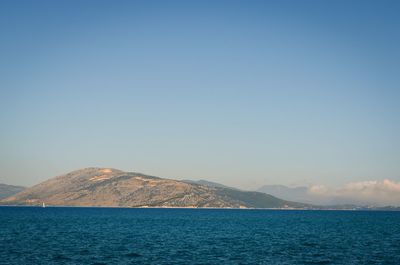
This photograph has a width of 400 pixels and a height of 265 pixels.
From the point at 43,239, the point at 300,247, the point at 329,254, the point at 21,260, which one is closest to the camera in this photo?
the point at 21,260

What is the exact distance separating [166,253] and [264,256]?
20256 mm

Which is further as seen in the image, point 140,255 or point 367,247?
point 367,247

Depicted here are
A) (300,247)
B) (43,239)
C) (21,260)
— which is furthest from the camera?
(43,239)

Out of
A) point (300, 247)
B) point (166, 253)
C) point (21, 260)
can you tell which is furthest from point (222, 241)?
point (21, 260)

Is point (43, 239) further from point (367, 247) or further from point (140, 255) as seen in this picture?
point (367, 247)

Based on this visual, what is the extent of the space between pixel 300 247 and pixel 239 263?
33.1m

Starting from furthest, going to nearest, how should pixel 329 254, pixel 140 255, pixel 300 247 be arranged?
pixel 300 247, pixel 329 254, pixel 140 255

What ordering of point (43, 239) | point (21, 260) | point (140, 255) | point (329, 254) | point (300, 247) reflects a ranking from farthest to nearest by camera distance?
point (43, 239), point (300, 247), point (329, 254), point (140, 255), point (21, 260)

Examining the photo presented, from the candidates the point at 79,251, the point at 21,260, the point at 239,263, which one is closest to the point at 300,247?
the point at 239,263

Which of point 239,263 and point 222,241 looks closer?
point 239,263

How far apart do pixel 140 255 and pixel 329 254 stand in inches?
1575

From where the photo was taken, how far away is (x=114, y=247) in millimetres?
106500

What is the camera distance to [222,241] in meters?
127

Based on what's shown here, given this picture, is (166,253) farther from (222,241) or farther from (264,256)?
(222,241)
